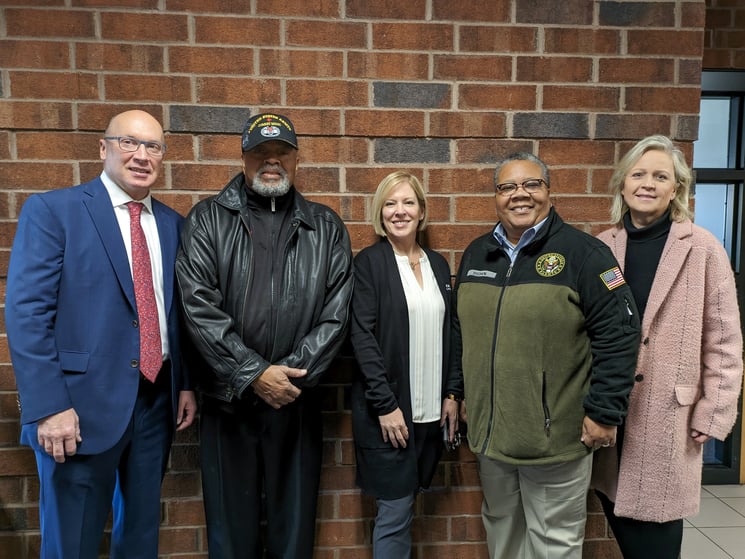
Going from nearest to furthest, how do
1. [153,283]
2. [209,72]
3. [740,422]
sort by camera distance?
[153,283], [209,72], [740,422]

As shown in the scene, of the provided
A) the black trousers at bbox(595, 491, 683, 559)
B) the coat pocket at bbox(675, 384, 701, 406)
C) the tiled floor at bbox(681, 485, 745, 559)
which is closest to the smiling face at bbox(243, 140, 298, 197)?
the coat pocket at bbox(675, 384, 701, 406)

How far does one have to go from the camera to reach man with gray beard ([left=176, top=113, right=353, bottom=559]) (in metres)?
1.89

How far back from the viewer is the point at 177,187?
2281 mm

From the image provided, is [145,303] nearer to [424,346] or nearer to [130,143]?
[130,143]

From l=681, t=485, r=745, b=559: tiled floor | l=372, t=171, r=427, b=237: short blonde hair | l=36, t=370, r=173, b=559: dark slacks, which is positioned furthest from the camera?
l=681, t=485, r=745, b=559: tiled floor

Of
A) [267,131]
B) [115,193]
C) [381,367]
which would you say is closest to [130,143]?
[115,193]

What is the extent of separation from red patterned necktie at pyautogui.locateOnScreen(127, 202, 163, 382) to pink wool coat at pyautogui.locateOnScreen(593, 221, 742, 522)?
1.62 meters

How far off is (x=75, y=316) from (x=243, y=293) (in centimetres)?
52

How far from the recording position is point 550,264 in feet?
6.24

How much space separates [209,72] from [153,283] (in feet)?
2.95

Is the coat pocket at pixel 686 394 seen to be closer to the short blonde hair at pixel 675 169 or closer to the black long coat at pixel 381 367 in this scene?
the short blonde hair at pixel 675 169

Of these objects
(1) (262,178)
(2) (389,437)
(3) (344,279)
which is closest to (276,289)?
(3) (344,279)

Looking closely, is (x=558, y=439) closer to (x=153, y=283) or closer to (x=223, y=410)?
(x=223, y=410)

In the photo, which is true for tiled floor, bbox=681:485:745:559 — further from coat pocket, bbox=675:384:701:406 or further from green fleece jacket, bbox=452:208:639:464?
green fleece jacket, bbox=452:208:639:464
